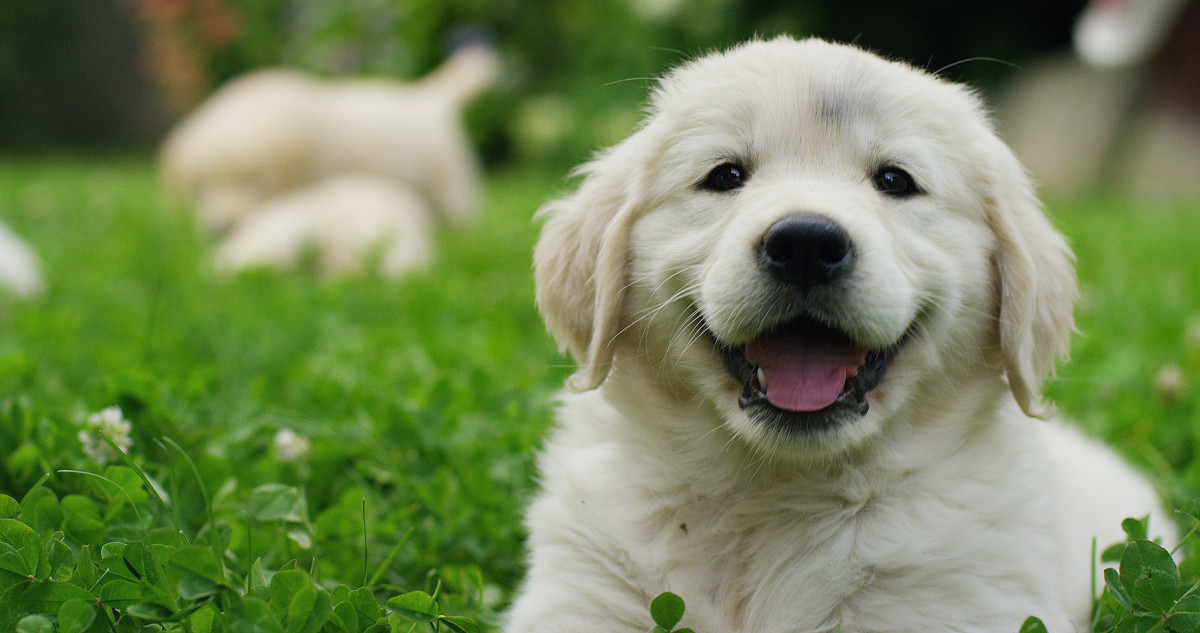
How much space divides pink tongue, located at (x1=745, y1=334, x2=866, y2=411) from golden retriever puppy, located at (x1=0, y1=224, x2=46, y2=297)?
13.6 feet

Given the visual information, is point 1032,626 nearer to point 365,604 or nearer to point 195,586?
point 365,604

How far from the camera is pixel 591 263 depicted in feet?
8.32

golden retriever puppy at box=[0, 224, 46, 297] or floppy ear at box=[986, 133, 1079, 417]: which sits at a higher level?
floppy ear at box=[986, 133, 1079, 417]

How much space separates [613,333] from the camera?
96.3 inches

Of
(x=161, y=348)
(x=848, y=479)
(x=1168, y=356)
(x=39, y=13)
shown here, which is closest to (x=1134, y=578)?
(x=848, y=479)

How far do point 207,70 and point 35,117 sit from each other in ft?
10.8

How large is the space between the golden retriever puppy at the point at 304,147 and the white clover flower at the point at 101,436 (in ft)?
16.0

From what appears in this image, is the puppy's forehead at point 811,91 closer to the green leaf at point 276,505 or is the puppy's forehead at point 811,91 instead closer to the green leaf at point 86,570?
the green leaf at point 276,505

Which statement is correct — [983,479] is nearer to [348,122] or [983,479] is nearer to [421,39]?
[348,122]

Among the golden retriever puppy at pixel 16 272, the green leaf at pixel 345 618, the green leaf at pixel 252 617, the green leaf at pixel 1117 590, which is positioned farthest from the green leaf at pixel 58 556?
the golden retriever puppy at pixel 16 272

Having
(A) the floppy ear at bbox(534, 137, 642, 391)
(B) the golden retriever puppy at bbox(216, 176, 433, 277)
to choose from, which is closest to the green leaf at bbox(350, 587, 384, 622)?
(A) the floppy ear at bbox(534, 137, 642, 391)

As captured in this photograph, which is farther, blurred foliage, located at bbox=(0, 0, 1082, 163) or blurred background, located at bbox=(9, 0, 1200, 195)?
blurred foliage, located at bbox=(0, 0, 1082, 163)

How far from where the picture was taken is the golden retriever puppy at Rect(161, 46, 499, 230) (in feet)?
23.0

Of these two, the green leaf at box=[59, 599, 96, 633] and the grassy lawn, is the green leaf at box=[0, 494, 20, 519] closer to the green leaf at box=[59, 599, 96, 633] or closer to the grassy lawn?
the grassy lawn
